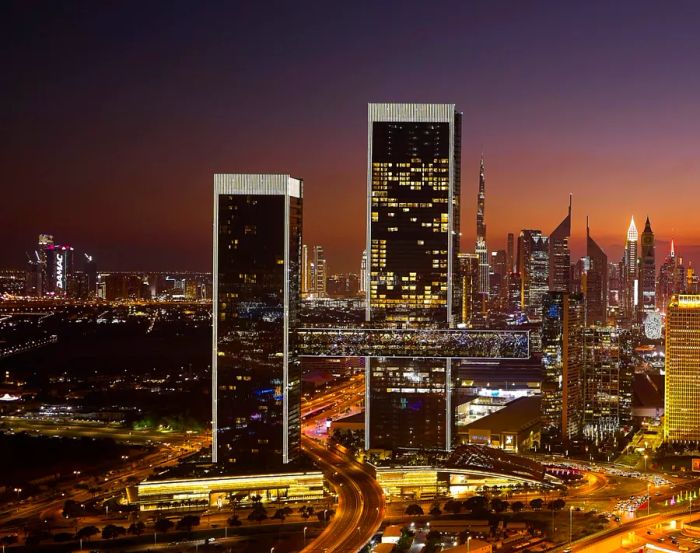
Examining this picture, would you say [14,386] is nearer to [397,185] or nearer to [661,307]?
[397,185]

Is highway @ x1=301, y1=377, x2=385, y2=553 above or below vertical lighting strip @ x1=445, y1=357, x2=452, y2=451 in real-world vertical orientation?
below

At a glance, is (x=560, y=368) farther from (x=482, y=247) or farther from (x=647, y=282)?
(x=647, y=282)

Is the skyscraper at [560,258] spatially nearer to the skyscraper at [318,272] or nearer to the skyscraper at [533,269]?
the skyscraper at [533,269]

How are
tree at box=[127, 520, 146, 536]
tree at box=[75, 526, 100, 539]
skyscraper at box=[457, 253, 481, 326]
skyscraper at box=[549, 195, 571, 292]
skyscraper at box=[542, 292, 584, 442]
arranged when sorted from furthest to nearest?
skyscraper at box=[549, 195, 571, 292] < skyscraper at box=[457, 253, 481, 326] < skyscraper at box=[542, 292, 584, 442] < tree at box=[127, 520, 146, 536] < tree at box=[75, 526, 100, 539]

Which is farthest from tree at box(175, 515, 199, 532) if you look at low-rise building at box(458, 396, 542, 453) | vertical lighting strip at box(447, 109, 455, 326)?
low-rise building at box(458, 396, 542, 453)

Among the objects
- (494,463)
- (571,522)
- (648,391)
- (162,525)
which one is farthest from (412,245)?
(648,391)

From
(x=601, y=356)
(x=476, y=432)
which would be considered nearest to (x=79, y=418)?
(x=476, y=432)

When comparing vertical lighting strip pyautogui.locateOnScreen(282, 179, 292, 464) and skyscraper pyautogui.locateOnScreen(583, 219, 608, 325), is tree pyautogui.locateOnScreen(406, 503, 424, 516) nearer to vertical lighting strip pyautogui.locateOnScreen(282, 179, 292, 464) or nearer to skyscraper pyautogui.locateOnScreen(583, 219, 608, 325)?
vertical lighting strip pyautogui.locateOnScreen(282, 179, 292, 464)
